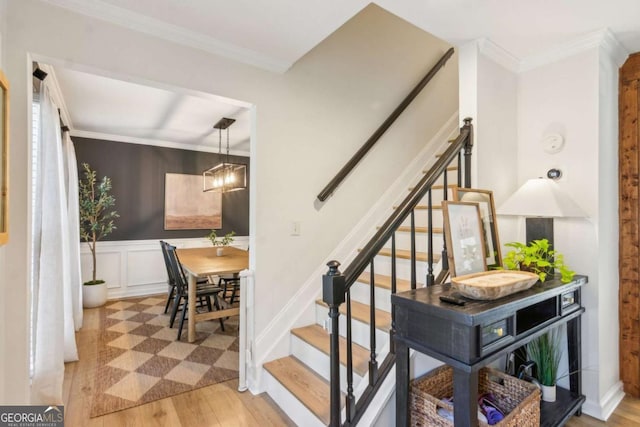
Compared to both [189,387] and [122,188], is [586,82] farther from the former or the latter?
[122,188]

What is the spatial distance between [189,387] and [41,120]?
7.26 feet

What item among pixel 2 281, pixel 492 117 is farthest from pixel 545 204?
pixel 2 281

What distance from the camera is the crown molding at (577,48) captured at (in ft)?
6.63

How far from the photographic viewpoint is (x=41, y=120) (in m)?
2.24

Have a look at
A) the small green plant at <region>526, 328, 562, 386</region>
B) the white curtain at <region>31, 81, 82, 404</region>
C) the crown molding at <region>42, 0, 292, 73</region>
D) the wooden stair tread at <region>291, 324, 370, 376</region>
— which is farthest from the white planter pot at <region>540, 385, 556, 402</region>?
the white curtain at <region>31, 81, 82, 404</region>

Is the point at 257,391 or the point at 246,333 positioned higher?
the point at 246,333

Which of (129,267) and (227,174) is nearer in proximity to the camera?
(227,174)

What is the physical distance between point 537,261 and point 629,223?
1.19 meters

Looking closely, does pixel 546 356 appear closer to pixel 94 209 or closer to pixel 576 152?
pixel 576 152

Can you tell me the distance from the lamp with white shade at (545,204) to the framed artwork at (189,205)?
4889mm

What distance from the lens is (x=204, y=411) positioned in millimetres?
2090

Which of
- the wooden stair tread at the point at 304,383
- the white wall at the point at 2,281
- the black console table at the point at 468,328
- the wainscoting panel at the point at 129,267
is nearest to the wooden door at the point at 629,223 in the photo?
the black console table at the point at 468,328

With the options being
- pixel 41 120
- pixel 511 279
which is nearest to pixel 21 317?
pixel 41 120

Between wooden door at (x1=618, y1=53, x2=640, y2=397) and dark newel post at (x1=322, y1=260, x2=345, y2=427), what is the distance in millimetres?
2310
